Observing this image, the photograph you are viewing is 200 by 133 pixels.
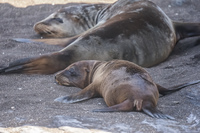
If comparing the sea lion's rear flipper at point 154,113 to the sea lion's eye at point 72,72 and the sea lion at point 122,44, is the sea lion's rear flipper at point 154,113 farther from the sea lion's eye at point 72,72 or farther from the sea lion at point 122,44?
the sea lion at point 122,44

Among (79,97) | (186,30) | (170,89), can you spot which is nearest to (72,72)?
(79,97)

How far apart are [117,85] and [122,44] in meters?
1.66

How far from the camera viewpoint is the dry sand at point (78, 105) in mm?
3059

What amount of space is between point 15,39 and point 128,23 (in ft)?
6.53

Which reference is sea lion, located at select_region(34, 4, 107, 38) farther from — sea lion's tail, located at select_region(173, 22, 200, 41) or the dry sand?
sea lion's tail, located at select_region(173, 22, 200, 41)

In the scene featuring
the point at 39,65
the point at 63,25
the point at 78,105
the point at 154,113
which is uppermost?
the point at 154,113

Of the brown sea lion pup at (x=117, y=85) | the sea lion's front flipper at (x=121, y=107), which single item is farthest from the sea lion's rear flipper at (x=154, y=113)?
the sea lion's front flipper at (x=121, y=107)

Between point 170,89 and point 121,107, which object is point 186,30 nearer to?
point 170,89

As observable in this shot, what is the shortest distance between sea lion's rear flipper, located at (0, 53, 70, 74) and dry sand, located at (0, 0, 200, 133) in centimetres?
11

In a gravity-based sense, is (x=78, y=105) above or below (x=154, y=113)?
below

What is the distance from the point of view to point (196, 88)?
4.08 m

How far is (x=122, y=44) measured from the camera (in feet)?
18.2

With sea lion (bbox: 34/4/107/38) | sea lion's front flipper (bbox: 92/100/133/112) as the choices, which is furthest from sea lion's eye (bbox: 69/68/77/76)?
sea lion (bbox: 34/4/107/38)

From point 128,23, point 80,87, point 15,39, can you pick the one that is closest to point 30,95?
point 80,87
